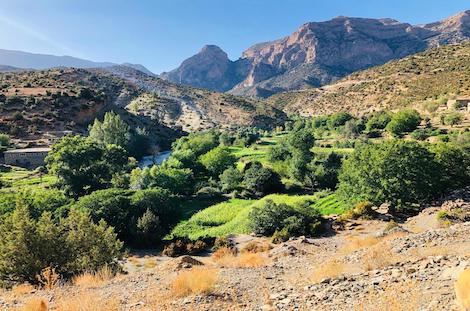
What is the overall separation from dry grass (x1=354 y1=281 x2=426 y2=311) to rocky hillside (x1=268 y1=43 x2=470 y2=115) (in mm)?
97180

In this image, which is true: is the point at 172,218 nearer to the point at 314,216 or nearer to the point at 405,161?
the point at 314,216

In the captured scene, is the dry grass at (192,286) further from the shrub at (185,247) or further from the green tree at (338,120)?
the green tree at (338,120)

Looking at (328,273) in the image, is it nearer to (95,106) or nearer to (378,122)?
(378,122)

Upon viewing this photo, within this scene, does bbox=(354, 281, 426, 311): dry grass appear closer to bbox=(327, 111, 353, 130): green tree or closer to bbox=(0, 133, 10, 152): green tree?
bbox=(0, 133, 10, 152): green tree

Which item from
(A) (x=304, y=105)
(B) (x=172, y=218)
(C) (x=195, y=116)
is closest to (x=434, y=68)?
(A) (x=304, y=105)

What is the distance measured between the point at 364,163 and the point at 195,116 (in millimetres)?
120605

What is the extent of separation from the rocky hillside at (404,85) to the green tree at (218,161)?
185 feet

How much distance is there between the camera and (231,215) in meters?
45.9

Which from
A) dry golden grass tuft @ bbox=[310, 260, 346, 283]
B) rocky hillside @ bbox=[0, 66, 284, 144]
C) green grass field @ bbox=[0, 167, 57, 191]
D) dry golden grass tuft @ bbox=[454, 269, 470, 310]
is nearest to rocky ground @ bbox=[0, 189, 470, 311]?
dry golden grass tuft @ bbox=[310, 260, 346, 283]

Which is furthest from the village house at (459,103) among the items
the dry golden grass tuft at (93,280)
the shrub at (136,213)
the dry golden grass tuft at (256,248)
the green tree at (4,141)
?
the green tree at (4,141)

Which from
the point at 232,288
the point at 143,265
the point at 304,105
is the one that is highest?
the point at 304,105

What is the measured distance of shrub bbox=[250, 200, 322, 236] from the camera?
35.5m

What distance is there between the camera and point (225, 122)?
151m

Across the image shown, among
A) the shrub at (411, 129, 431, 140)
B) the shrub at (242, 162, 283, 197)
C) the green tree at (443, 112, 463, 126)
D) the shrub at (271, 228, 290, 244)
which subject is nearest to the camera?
the shrub at (271, 228, 290, 244)
